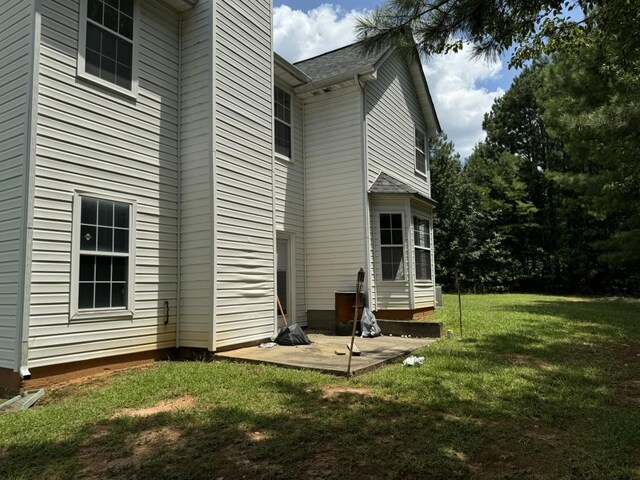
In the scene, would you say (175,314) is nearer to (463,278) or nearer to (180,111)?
(180,111)

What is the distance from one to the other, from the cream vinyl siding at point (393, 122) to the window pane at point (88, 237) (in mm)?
6483

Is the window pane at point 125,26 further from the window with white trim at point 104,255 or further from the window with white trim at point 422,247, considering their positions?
the window with white trim at point 422,247

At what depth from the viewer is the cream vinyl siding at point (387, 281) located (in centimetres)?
1082

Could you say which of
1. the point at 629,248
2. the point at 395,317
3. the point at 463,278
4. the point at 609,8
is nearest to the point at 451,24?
the point at 609,8

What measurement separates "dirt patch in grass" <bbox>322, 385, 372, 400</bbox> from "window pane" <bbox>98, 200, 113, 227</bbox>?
3.82 metres

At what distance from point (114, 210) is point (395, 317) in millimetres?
6970

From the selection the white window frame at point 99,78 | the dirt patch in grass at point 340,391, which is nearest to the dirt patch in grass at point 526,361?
the dirt patch in grass at point 340,391

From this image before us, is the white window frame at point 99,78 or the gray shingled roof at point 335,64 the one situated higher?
the gray shingled roof at point 335,64

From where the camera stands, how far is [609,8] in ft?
16.3

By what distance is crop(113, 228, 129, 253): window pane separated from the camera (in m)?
6.38

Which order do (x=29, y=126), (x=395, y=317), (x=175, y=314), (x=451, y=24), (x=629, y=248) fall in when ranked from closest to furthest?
(x=451, y=24), (x=29, y=126), (x=175, y=314), (x=395, y=317), (x=629, y=248)

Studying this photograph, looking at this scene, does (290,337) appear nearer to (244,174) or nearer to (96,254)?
(244,174)

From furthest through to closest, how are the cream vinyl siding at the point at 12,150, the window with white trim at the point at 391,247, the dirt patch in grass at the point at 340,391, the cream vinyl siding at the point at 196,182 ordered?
the window with white trim at the point at 391,247
the cream vinyl siding at the point at 196,182
the cream vinyl siding at the point at 12,150
the dirt patch in grass at the point at 340,391

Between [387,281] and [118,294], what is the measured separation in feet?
21.0
